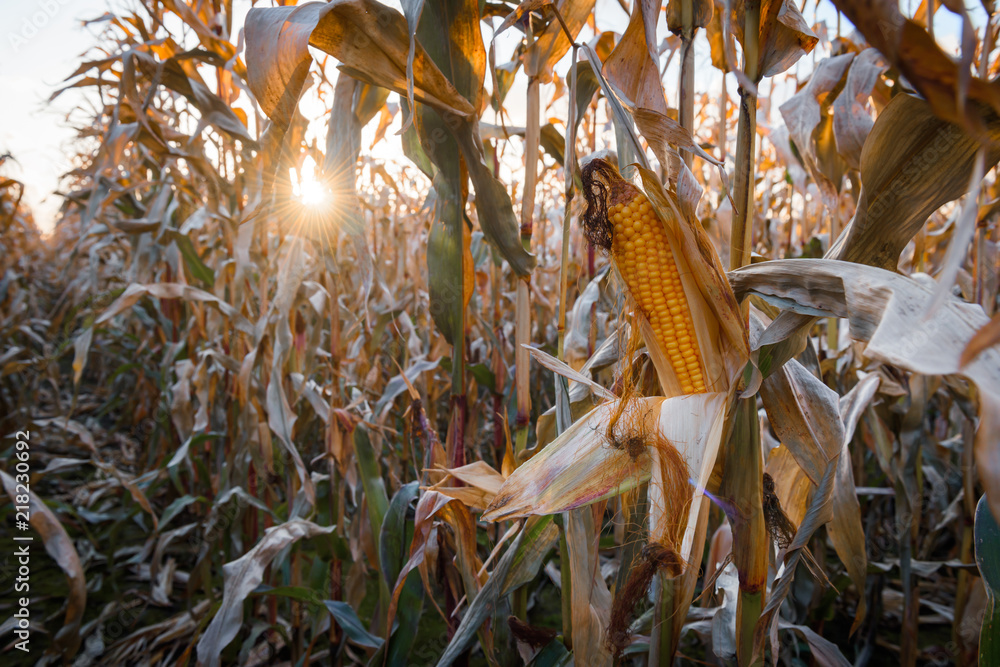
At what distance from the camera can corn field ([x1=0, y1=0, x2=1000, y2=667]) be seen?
0.85 m

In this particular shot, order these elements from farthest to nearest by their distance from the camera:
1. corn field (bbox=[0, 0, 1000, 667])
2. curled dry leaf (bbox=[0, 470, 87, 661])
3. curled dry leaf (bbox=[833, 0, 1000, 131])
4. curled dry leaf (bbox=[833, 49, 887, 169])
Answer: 1. curled dry leaf (bbox=[0, 470, 87, 661])
2. curled dry leaf (bbox=[833, 49, 887, 169])
3. corn field (bbox=[0, 0, 1000, 667])
4. curled dry leaf (bbox=[833, 0, 1000, 131])

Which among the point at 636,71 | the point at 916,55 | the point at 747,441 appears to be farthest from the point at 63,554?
the point at 916,55

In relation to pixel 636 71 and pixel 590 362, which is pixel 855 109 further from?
pixel 590 362

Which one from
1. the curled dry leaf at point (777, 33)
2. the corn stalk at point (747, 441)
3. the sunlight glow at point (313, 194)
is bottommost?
the corn stalk at point (747, 441)

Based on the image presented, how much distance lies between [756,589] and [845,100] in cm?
129

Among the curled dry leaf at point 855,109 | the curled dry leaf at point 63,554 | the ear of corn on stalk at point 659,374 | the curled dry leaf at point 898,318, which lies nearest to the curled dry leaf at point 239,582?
the curled dry leaf at point 63,554

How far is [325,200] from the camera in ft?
4.83

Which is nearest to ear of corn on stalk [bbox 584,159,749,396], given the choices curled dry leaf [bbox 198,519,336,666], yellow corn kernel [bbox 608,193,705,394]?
yellow corn kernel [bbox 608,193,705,394]

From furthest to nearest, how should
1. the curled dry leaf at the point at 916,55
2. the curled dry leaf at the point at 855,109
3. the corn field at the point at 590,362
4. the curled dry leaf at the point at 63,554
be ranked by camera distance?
the curled dry leaf at the point at 63,554, the curled dry leaf at the point at 855,109, the corn field at the point at 590,362, the curled dry leaf at the point at 916,55

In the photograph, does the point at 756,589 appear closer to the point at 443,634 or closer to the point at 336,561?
the point at 336,561

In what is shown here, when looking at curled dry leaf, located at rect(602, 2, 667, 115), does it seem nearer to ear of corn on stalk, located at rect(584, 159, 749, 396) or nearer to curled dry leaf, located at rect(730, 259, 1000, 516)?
ear of corn on stalk, located at rect(584, 159, 749, 396)

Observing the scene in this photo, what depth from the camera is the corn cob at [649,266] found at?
0.94m

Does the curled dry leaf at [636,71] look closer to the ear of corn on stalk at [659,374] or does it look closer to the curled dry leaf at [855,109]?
the ear of corn on stalk at [659,374]

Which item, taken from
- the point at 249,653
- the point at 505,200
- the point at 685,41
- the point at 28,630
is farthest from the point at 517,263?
the point at 28,630
